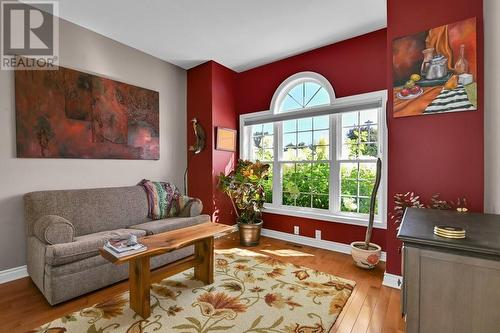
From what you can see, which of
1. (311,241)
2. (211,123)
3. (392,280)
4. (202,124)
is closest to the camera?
(392,280)

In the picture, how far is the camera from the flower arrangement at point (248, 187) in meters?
3.51

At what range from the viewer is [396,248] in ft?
7.46

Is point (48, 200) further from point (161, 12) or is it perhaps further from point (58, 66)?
point (161, 12)

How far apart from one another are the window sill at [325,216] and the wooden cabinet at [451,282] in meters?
1.95

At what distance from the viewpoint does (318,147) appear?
3498 millimetres

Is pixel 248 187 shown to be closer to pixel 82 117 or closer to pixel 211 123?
pixel 211 123

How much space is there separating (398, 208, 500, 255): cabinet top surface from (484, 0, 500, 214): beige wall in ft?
1.48

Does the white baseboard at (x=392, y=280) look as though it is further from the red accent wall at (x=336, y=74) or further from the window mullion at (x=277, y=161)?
the window mullion at (x=277, y=161)

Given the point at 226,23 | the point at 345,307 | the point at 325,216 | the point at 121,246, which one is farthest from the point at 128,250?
the point at 226,23

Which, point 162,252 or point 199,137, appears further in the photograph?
point 199,137

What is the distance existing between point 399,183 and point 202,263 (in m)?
2.11

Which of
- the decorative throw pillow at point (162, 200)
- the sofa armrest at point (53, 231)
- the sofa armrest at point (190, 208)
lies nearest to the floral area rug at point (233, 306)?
the sofa armrest at point (53, 231)

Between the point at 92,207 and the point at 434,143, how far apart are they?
3.61 metres


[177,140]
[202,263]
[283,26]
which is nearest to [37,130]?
[177,140]
